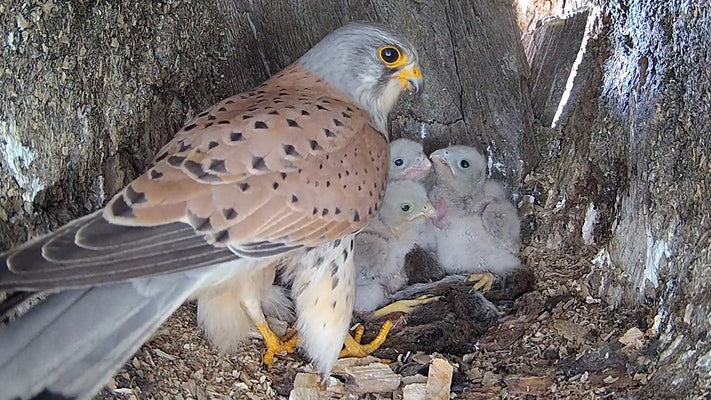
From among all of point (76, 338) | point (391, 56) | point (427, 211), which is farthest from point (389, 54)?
point (76, 338)

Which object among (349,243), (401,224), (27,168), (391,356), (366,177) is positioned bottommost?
(391,356)

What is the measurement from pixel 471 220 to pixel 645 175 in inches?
29.8

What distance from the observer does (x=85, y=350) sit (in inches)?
67.4

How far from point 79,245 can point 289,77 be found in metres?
1.11

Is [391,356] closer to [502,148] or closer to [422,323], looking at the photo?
[422,323]

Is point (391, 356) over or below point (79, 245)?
below

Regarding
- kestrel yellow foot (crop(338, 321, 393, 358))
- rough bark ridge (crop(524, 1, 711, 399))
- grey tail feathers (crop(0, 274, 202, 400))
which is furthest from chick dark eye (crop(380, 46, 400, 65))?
grey tail feathers (crop(0, 274, 202, 400))

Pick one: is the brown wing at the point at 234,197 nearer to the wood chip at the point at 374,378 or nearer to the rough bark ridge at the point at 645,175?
the wood chip at the point at 374,378

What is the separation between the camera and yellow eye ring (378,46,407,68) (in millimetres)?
2682

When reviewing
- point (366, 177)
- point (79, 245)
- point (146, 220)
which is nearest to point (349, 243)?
point (366, 177)

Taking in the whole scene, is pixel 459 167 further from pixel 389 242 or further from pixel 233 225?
pixel 233 225

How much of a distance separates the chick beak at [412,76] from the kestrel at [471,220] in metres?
0.47

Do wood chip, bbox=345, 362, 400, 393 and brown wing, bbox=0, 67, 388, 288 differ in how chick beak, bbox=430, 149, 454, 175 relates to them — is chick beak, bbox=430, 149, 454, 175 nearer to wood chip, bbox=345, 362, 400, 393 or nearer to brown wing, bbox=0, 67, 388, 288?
brown wing, bbox=0, 67, 388, 288

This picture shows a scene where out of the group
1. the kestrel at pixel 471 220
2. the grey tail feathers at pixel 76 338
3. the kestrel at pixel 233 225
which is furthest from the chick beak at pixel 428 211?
the grey tail feathers at pixel 76 338
